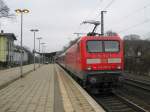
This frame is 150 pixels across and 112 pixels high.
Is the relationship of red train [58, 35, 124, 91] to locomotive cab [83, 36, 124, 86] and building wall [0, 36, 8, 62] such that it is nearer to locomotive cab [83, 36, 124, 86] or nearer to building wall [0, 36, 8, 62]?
locomotive cab [83, 36, 124, 86]

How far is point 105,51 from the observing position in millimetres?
19797

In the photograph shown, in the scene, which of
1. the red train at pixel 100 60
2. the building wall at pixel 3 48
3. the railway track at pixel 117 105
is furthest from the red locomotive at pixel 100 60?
the building wall at pixel 3 48

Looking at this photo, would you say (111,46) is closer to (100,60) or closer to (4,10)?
(100,60)

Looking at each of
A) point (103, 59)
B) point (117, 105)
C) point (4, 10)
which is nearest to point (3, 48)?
point (4, 10)

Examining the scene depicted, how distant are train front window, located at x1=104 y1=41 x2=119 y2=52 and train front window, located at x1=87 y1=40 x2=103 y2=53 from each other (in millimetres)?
285

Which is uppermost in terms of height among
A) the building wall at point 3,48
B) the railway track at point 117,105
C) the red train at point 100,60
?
the building wall at point 3,48

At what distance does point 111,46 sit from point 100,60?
115cm

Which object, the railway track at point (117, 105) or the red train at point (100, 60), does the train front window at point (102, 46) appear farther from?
the railway track at point (117, 105)

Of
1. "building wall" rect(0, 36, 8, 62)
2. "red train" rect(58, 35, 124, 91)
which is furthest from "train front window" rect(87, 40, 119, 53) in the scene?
"building wall" rect(0, 36, 8, 62)

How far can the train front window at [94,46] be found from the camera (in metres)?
19.7

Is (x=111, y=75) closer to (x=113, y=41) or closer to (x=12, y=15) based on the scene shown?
(x=113, y=41)

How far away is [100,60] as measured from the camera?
19.4 metres

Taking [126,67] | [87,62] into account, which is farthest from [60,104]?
[126,67]

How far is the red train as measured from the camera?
19000 millimetres
